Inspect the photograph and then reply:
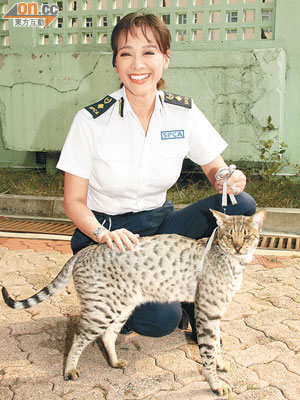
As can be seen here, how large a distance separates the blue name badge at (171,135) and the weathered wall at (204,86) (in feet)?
11.6

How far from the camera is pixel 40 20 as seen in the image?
22.7ft

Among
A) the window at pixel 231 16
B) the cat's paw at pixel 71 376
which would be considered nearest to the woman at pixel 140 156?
the cat's paw at pixel 71 376

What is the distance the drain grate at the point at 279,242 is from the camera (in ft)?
15.3

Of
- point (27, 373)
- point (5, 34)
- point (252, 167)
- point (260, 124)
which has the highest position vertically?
point (5, 34)

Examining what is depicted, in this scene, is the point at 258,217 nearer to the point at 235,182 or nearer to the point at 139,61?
the point at 235,182

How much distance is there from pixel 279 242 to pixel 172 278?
2.71 meters

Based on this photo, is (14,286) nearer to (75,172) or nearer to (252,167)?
(75,172)

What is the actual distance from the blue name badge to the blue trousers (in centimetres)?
44

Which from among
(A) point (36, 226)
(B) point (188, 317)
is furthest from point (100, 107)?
(A) point (36, 226)

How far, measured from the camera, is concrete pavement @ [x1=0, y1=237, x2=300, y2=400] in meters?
2.38

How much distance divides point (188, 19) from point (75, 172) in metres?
4.67

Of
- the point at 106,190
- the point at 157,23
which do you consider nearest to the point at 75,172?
the point at 106,190

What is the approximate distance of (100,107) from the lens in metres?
2.69

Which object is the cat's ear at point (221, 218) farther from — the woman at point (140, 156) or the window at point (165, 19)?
the window at point (165, 19)
